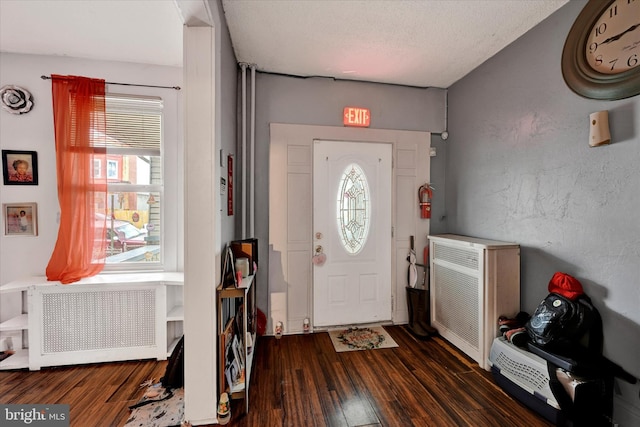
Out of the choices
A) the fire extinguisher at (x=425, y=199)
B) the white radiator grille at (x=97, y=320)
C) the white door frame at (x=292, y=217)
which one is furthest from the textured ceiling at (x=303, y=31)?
the white radiator grille at (x=97, y=320)

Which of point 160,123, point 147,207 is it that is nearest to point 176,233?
point 147,207

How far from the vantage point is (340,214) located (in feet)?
9.16

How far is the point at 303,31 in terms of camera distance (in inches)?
79.6

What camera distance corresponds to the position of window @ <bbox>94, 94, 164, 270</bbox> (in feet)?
8.18

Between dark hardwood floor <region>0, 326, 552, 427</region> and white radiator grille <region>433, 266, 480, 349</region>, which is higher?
white radiator grille <region>433, 266, 480, 349</region>

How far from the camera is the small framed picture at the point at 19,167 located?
2303mm

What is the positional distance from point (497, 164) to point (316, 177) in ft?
5.63

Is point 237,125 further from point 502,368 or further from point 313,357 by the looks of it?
point 502,368

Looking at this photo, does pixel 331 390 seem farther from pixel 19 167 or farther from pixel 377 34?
pixel 19 167

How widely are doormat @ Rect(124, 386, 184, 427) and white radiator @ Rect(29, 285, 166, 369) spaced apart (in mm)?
483

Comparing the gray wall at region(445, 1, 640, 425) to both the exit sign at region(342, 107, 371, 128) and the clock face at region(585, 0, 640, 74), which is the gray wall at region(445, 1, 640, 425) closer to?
the clock face at region(585, 0, 640, 74)

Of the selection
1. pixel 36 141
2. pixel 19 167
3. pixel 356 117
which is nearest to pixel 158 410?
pixel 19 167

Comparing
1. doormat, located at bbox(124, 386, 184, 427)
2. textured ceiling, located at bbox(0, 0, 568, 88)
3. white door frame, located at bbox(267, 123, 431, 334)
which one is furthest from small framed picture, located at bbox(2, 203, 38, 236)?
white door frame, located at bbox(267, 123, 431, 334)

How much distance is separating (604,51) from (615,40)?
0.06 m
